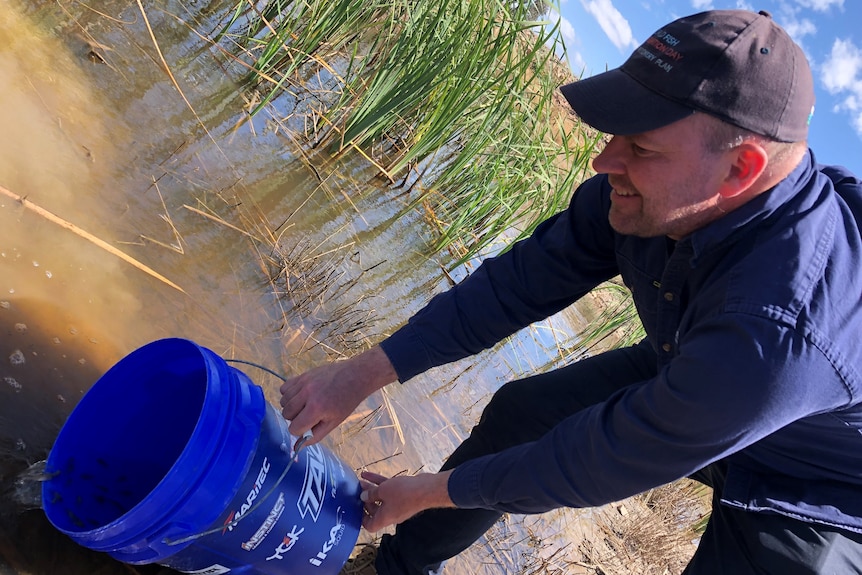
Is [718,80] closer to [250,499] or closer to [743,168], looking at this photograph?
[743,168]

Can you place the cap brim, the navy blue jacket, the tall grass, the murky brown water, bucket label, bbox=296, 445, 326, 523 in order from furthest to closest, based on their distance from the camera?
the tall grass
the murky brown water
bucket label, bbox=296, 445, 326, 523
the cap brim
the navy blue jacket

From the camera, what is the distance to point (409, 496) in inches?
49.4

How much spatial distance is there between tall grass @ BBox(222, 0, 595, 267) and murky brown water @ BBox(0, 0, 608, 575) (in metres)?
0.16

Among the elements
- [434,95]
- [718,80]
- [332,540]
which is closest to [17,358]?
[332,540]

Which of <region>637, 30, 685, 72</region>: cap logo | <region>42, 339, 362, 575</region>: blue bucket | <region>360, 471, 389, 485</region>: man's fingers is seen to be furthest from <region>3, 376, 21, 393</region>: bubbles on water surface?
<region>637, 30, 685, 72</region>: cap logo

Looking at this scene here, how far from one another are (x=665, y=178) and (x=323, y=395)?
2.44ft

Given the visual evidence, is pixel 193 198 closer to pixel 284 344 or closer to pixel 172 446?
pixel 284 344

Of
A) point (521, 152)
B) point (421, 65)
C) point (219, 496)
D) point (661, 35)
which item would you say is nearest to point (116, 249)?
point (219, 496)

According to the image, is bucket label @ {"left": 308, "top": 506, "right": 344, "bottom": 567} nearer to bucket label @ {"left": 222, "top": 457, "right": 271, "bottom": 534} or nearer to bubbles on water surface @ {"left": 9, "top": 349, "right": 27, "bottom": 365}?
bucket label @ {"left": 222, "top": 457, "right": 271, "bottom": 534}

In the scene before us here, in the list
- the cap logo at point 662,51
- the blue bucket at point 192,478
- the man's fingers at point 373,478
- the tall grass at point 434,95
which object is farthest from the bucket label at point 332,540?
the tall grass at point 434,95

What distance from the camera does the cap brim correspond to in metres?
1.07

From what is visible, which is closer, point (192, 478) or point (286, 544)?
point (192, 478)

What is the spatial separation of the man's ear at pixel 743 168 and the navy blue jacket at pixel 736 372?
42 millimetres

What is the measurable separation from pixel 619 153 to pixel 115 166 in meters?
→ 1.36
